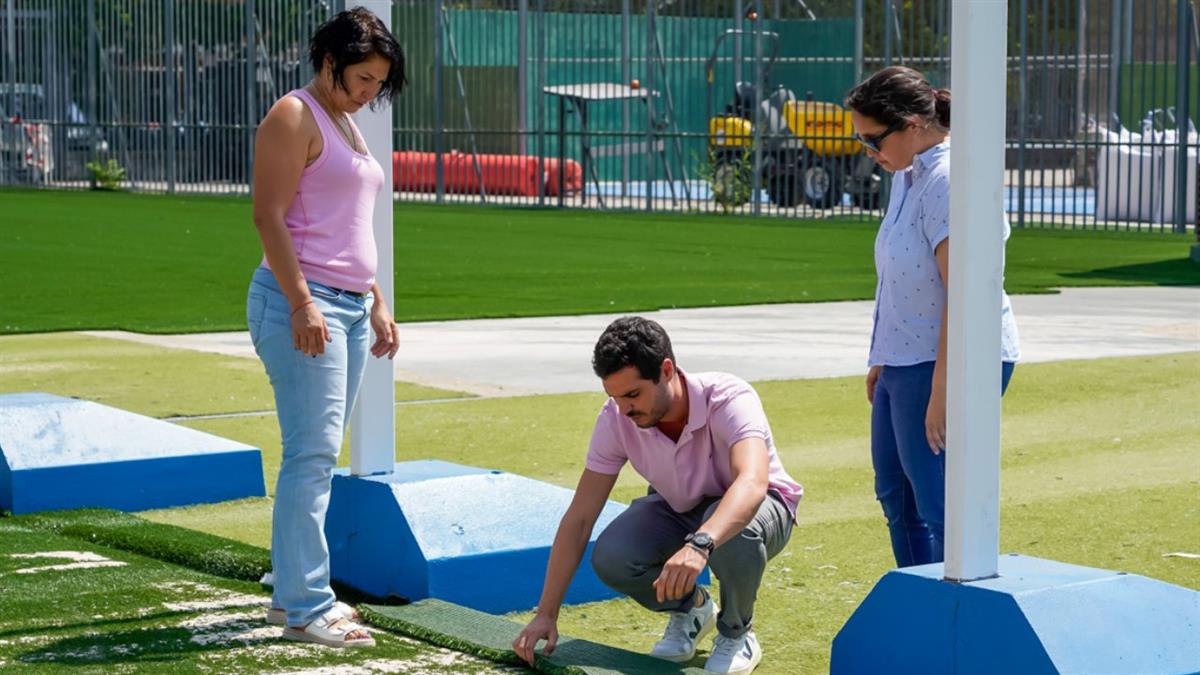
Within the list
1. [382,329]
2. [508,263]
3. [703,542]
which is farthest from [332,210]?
[508,263]

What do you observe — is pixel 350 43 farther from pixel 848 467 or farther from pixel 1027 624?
pixel 848 467

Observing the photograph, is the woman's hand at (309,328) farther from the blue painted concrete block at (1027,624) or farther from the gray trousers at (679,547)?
the blue painted concrete block at (1027,624)

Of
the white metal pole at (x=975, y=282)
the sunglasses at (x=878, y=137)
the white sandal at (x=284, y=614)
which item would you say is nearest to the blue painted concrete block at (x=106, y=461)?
the white sandal at (x=284, y=614)

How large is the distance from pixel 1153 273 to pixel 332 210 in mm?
15112

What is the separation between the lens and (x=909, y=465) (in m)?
5.24

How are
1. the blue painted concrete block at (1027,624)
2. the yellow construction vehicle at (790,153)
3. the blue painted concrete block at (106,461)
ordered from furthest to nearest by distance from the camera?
1. the yellow construction vehicle at (790,153)
2. the blue painted concrete block at (106,461)
3. the blue painted concrete block at (1027,624)

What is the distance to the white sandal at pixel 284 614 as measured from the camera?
5.56 metres

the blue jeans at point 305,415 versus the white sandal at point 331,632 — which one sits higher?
the blue jeans at point 305,415

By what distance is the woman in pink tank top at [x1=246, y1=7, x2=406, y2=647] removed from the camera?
17.3ft

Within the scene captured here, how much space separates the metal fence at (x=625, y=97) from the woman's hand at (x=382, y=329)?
20.5 metres

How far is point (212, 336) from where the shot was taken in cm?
1360

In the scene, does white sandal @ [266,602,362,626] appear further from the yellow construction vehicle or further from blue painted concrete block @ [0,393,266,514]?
the yellow construction vehicle

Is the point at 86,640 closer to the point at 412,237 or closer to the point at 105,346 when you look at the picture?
the point at 105,346

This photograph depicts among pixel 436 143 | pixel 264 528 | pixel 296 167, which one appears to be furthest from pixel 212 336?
pixel 436 143
